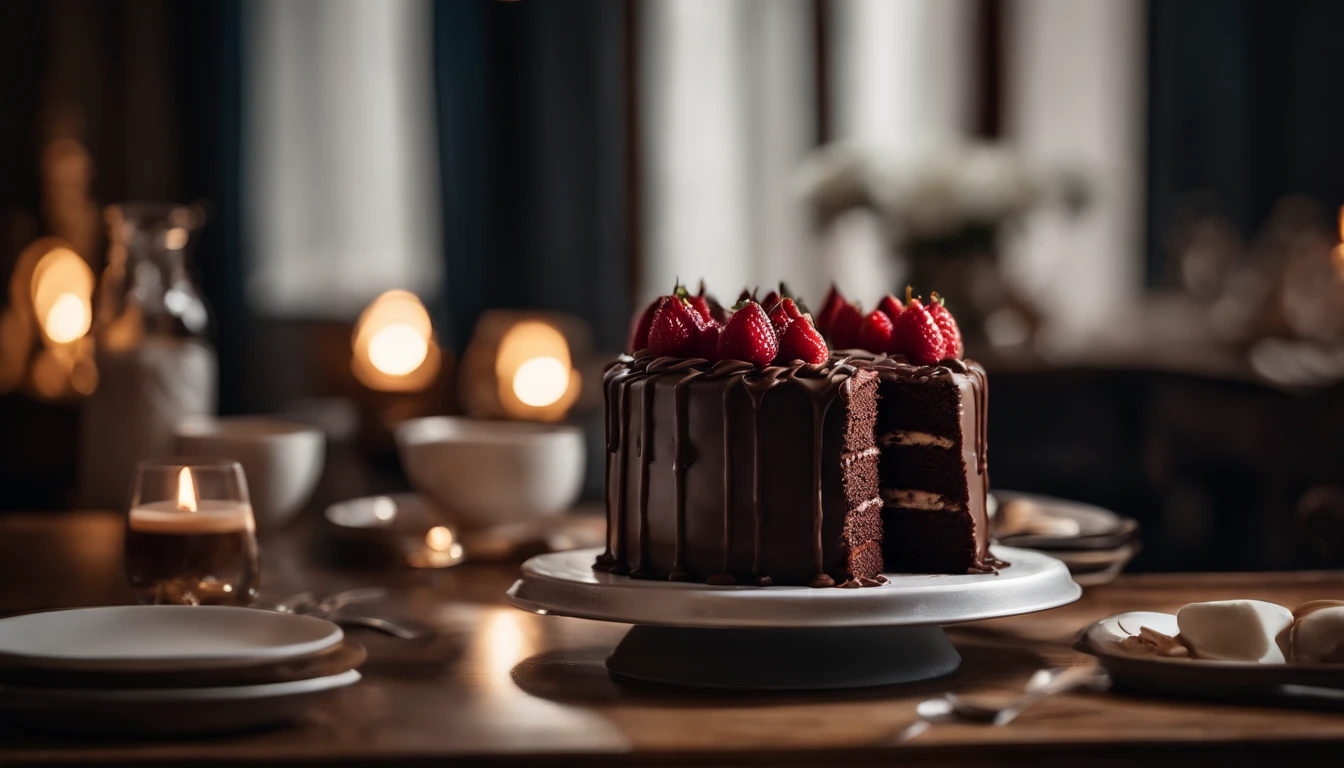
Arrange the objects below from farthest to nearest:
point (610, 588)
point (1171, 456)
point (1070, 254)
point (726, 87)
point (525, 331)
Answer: point (1070, 254)
point (726, 87)
point (525, 331)
point (1171, 456)
point (610, 588)

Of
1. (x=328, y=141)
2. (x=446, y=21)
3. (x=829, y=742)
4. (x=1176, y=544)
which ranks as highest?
(x=446, y=21)

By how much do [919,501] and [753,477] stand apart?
0.62ft

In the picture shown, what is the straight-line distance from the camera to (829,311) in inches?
60.6

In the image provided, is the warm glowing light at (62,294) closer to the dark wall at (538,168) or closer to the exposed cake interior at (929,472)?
the dark wall at (538,168)

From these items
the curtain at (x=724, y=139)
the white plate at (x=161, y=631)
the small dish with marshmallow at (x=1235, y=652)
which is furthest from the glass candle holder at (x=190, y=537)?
the curtain at (x=724, y=139)

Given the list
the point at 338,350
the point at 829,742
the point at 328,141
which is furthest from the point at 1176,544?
the point at 328,141

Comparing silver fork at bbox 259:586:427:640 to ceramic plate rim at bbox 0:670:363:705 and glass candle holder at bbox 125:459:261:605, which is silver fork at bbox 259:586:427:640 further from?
ceramic plate rim at bbox 0:670:363:705

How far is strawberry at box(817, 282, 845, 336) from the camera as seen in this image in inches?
59.7

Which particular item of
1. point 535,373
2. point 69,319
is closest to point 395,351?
point 535,373

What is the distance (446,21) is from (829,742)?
593 cm

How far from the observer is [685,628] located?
1.22 metres

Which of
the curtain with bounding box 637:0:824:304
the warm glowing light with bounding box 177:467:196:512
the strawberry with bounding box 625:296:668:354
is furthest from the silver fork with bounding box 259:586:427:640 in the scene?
the curtain with bounding box 637:0:824:304

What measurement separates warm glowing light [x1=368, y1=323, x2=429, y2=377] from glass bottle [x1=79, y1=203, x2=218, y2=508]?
1.85 meters

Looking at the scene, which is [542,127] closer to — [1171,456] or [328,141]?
[328,141]
